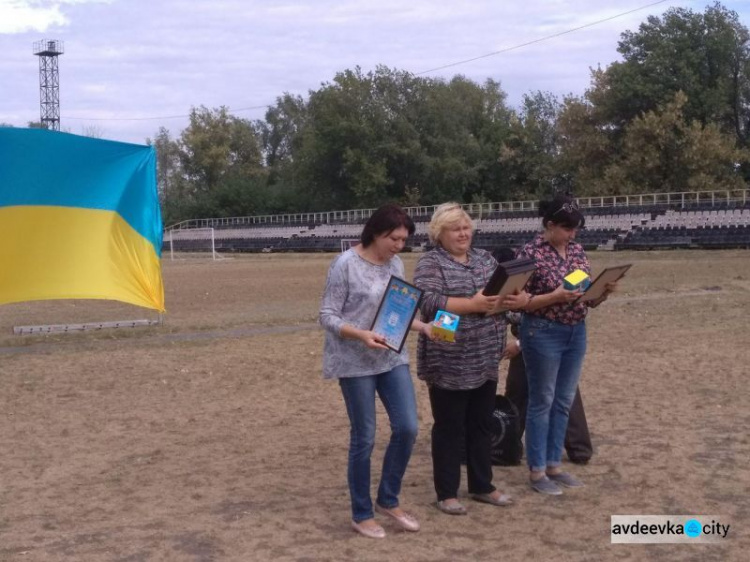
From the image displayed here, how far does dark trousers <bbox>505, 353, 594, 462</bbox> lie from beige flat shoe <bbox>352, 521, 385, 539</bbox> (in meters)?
1.74

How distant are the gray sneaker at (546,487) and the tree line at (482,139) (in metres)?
52.6

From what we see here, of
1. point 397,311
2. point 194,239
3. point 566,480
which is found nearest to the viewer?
point 397,311

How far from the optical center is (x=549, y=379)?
19.2 ft

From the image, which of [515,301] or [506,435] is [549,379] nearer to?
[515,301]

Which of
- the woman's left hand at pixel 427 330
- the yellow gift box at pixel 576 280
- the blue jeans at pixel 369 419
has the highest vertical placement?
the yellow gift box at pixel 576 280

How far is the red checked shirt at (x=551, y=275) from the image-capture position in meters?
5.77

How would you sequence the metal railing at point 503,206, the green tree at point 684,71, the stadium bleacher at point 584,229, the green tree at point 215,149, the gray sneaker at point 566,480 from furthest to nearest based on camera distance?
the green tree at point 215,149
the green tree at point 684,71
the metal railing at point 503,206
the stadium bleacher at point 584,229
the gray sneaker at point 566,480

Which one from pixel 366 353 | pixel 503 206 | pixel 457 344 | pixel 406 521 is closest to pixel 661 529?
pixel 406 521

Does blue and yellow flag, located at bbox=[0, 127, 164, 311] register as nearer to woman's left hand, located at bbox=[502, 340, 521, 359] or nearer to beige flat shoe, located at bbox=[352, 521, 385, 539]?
woman's left hand, located at bbox=[502, 340, 521, 359]

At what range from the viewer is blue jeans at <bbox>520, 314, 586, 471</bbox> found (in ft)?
19.1

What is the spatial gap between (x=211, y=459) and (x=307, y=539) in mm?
2038

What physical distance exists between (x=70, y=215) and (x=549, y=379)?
9369mm

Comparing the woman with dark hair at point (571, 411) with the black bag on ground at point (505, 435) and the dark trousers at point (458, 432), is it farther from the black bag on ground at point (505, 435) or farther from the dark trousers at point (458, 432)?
the dark trousers at point (458, 432)

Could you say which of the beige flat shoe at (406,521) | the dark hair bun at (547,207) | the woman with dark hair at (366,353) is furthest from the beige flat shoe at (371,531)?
the dark hair bun at (547,207)
